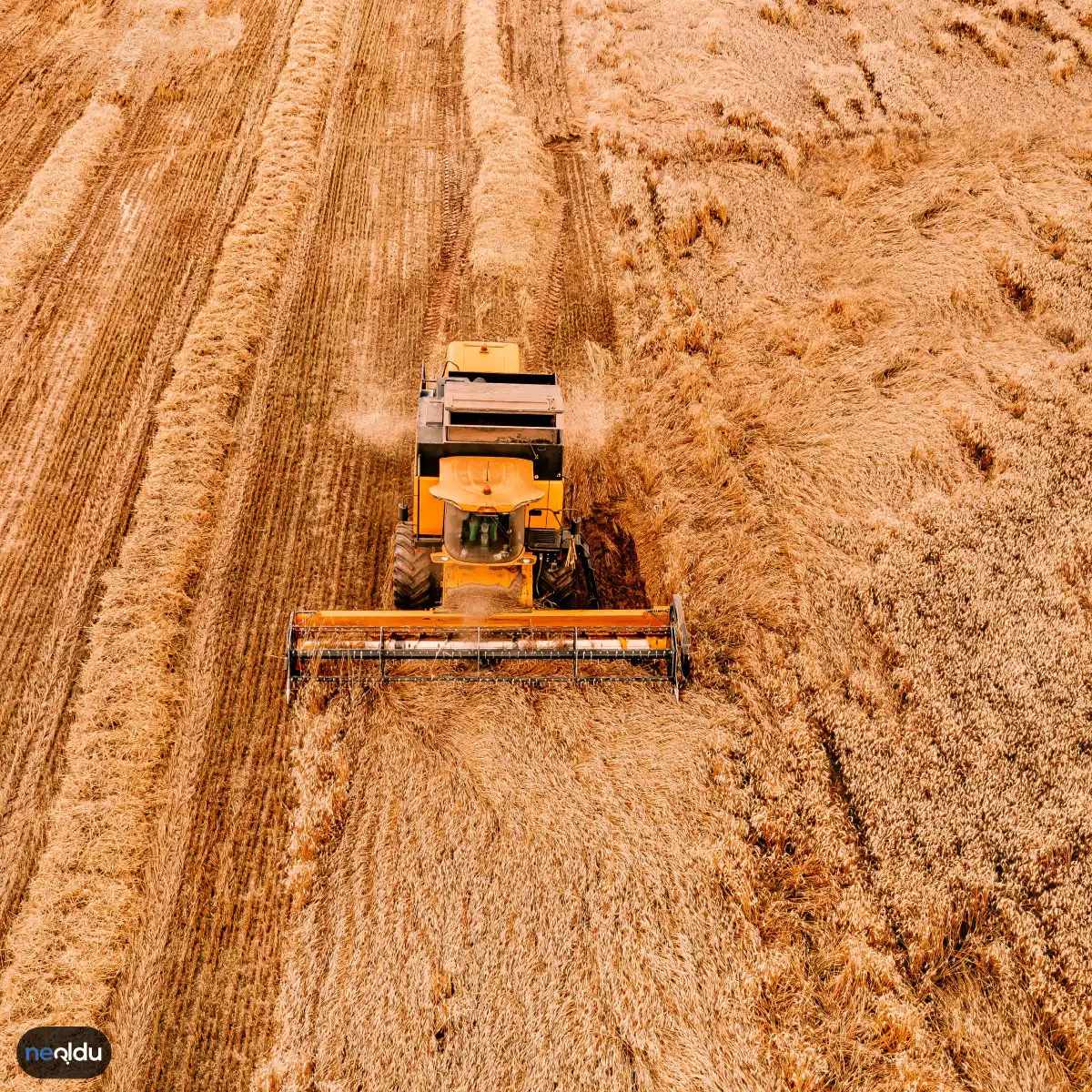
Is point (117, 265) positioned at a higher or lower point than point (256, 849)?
higher

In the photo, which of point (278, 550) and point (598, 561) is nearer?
point (278, 550)

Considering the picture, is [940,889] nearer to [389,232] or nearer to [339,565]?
[339,565]

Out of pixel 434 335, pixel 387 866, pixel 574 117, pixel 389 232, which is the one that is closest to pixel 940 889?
pixel 387 866

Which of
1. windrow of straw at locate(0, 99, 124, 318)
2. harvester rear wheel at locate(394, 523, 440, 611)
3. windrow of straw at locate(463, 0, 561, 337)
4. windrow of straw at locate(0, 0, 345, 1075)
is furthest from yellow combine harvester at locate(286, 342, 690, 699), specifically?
windrow of straw at locate(0, 99, 124, 318)

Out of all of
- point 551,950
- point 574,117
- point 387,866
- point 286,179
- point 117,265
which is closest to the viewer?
point 551,950

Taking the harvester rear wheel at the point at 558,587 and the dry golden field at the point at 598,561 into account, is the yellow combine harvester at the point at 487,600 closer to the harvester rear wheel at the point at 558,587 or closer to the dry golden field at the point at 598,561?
the harvester rear wheel at the point at 558,587

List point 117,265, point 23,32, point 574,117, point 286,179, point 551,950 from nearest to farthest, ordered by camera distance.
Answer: point 551,950 < point 117,265 < point 286,179 < point 574,117 < point 23,32

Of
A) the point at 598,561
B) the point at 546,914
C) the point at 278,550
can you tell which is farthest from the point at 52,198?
the point at 546,914

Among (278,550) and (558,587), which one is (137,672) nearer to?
(278,550)
